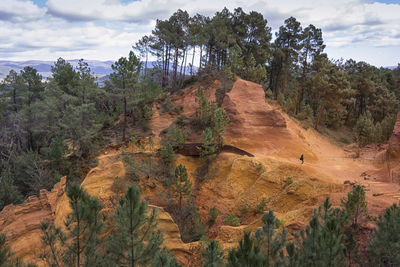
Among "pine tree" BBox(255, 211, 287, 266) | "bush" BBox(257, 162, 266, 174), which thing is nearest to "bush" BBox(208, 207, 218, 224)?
"bush" BBox(257, 162, 266, 174)

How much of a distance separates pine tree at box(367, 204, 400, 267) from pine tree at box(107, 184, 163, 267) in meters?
6.72

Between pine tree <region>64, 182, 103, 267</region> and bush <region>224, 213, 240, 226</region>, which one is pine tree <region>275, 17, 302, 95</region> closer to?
bush <region>224, 213, 240, 226</region>

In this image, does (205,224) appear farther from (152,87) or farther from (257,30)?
(257,30)

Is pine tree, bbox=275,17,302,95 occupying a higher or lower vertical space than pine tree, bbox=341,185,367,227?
higher

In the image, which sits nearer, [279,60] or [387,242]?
[387,242]

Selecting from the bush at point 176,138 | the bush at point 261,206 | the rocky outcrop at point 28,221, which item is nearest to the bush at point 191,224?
the bush at point 261,206

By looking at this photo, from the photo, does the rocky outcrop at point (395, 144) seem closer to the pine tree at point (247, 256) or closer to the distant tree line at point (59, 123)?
the pine tree at point (247, 256)

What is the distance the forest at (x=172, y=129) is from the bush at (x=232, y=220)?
5.23 ft

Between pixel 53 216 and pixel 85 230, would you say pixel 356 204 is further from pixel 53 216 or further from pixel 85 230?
pixel 53 216

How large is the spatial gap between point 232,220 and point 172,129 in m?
9.74

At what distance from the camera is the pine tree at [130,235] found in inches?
303

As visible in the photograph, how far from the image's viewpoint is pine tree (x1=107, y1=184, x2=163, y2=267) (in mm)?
7688

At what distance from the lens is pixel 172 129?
22.2m

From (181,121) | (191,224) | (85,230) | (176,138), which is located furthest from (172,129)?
(85,230)
